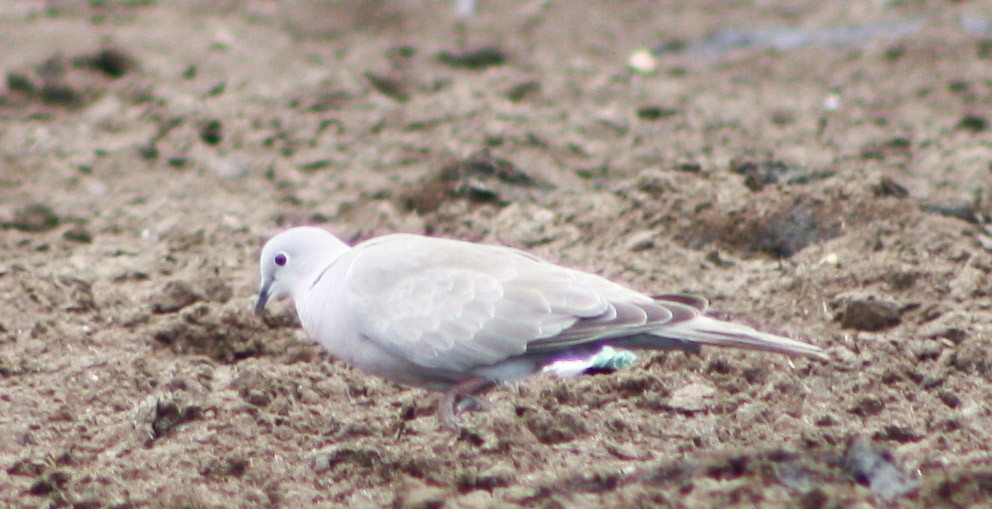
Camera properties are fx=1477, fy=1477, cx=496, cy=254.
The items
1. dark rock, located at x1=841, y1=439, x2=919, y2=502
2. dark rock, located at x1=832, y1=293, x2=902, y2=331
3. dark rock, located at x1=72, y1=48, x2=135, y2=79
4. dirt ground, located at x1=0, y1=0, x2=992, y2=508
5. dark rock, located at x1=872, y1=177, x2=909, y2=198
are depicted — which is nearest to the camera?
dark rock, located at x1=841, y1=439, x2=919, y2=502

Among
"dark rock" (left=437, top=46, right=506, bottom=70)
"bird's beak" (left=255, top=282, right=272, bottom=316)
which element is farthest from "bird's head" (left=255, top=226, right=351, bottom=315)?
"dark rock" (left=437, top=46, right=506, bottom=70)

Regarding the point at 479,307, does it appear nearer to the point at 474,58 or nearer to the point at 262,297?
the point at 262,297

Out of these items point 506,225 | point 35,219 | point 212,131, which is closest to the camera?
point 506,225

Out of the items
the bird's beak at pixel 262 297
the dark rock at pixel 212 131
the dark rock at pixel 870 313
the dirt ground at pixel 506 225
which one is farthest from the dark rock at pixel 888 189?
the dark rock at pixel 212 131

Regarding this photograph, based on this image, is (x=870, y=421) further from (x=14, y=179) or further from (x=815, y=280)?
(x=14, y=179)

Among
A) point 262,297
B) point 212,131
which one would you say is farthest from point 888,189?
point 212,131

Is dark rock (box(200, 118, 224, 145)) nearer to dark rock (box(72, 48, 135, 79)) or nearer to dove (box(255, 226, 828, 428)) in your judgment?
dark rock (box(72, 48, 135, 79))
